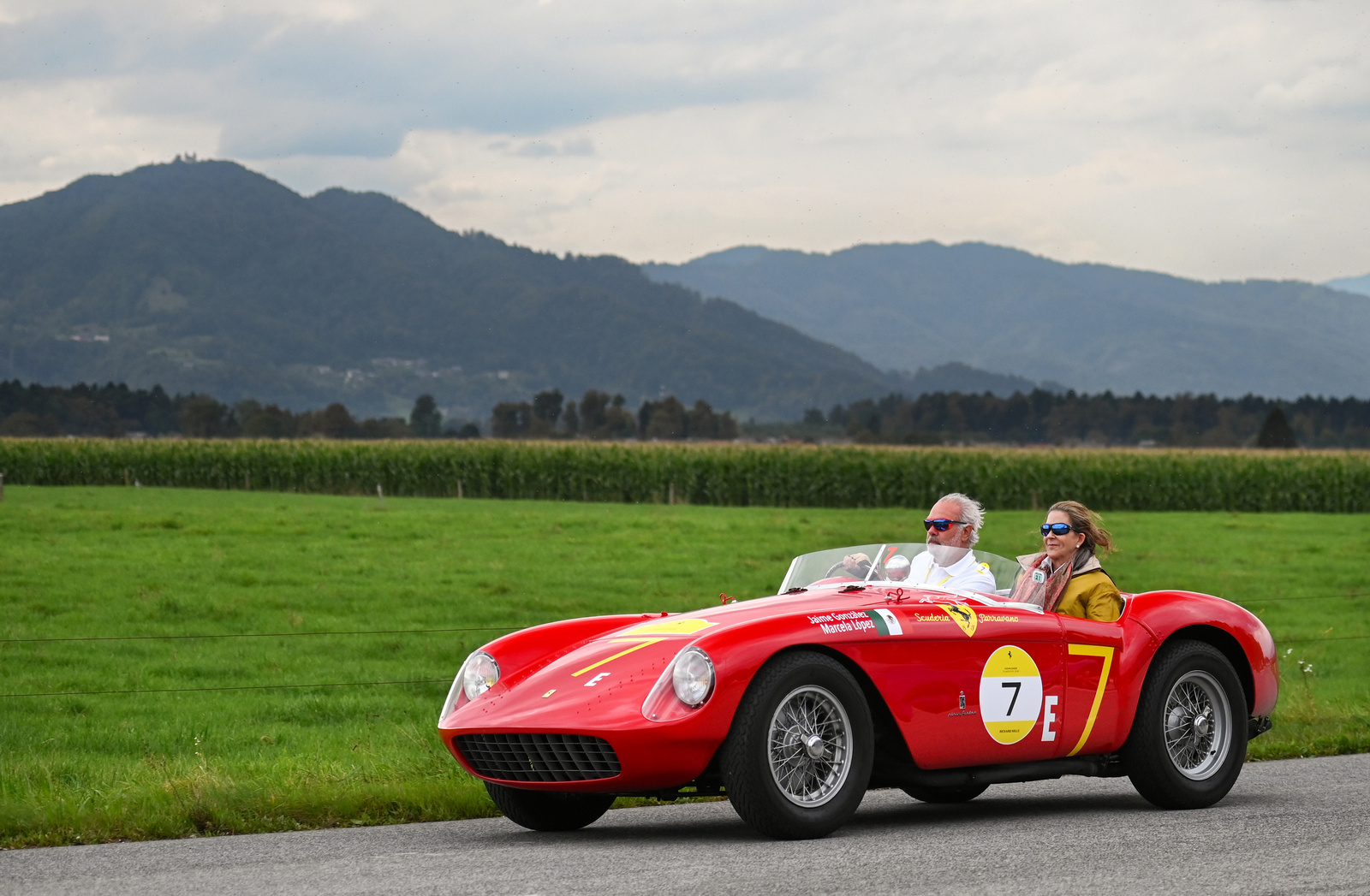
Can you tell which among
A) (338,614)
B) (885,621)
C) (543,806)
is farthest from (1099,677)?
(338,614)

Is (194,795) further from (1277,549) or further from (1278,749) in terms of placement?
(1277,549)

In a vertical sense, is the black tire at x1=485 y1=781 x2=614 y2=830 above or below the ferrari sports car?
below

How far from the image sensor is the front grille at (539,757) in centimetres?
635

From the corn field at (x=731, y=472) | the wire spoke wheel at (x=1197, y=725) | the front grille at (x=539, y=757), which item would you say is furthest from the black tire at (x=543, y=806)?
the corn field at (x=731, y=472)

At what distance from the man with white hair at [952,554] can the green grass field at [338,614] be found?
2513 mm

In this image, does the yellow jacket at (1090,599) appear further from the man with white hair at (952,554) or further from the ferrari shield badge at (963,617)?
the ferrari shield badge at (963,617)

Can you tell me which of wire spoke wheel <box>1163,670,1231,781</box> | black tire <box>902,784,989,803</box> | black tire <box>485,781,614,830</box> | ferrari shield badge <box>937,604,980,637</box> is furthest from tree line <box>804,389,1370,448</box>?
black tire <box>485,781,614,830</box>

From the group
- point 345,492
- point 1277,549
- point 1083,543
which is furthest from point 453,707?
point 345,492

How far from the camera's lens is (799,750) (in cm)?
645

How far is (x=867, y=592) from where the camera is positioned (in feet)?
23.5

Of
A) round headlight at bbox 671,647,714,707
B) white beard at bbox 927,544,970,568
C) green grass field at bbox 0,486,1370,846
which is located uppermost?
white beard at bbox 927,544,970,568

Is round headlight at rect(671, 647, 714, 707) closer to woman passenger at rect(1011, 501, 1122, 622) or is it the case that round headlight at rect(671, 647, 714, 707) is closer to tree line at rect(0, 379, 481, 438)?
woman passenger at rect(1011, 501, 1122, 622)

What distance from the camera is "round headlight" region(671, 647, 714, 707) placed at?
20.5 feet

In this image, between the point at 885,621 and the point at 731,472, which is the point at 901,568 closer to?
the point at 885,621
